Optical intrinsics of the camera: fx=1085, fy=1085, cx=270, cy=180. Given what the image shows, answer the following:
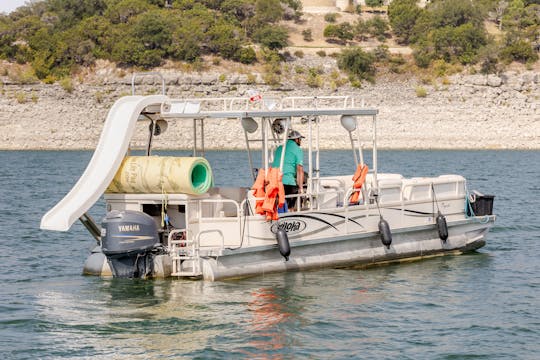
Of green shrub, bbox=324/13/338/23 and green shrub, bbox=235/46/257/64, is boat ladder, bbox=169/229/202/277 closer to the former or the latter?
green shrub, bbox=235/46/257/64

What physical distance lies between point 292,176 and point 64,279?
174 inches

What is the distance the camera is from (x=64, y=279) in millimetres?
19188

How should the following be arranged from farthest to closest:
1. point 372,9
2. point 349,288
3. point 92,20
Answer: point 372,9
point 92,20
point 349,288

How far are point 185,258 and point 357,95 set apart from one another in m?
65.3

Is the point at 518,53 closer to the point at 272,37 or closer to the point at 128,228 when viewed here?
the point at 272,37

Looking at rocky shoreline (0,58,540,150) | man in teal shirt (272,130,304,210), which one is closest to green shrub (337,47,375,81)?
rocky shoreline (0,58,540,150)

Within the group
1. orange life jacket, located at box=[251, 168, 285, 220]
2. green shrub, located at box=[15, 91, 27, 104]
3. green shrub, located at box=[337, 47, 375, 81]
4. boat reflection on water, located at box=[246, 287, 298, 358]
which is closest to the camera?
boat reflection on water, located at box=[246, 287, 298, 358]

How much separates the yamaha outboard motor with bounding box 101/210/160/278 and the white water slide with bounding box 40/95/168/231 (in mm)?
546

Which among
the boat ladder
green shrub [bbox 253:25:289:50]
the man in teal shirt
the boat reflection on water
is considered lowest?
the boat reflection on water

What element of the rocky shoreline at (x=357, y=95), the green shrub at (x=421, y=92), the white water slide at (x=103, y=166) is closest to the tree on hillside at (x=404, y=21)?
the rocky shoreline at (x=357, y=95)

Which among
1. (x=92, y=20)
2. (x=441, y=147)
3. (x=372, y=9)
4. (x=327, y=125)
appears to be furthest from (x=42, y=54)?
(x=372, y=9)

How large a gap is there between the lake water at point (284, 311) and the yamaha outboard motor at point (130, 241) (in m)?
0.28

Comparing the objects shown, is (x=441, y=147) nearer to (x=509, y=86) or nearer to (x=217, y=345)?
(x=509, y=86)

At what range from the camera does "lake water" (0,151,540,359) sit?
14.3 meters
